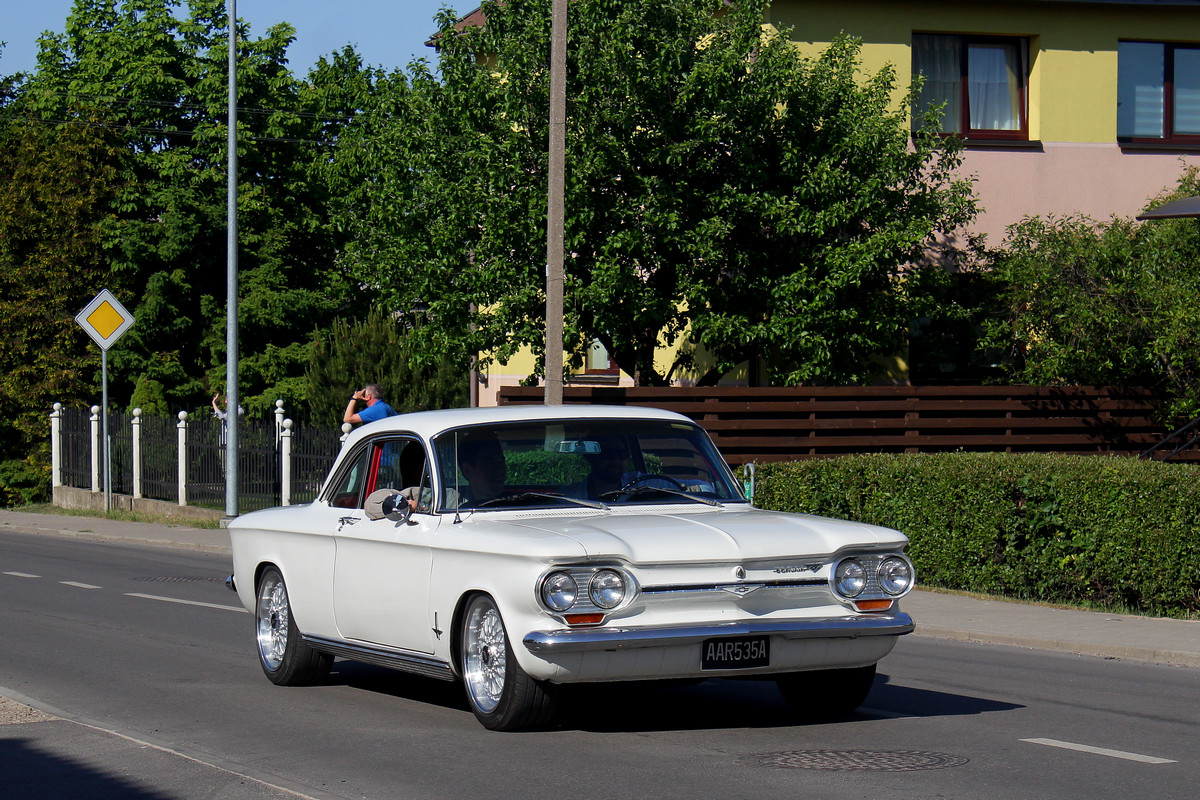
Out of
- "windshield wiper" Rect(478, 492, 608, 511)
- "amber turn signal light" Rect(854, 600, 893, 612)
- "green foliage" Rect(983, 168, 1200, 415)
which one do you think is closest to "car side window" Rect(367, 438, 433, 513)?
"windshield wiper" Rect(478, 492, 608, 511)

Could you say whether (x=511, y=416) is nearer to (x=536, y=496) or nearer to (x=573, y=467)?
(x=573, y=467)

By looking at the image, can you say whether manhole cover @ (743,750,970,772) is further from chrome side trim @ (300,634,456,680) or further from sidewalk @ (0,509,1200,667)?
sidewalk @ (0,509,1200,667)

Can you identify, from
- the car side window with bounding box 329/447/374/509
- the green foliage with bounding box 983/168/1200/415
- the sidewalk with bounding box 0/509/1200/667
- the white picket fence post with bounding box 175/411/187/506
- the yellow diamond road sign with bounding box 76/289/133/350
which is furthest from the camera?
the white picket fence post with bounding box 175/411/187/506

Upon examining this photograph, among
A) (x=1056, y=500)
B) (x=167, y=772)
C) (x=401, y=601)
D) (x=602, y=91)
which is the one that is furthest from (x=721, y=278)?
(x=167, y=772)

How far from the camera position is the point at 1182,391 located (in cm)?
2166

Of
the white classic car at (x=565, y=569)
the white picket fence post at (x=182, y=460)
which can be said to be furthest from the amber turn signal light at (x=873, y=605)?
the white picket fence post at (x=182, y=460)

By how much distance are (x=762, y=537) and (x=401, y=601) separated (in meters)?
2.06

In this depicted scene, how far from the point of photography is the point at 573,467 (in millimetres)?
8531

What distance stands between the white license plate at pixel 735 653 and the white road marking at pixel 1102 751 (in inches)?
57.8

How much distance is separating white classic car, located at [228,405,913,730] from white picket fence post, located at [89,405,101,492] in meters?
24.2

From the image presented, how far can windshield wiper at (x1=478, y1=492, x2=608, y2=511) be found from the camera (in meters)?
8.26

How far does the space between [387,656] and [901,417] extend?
1439 cm

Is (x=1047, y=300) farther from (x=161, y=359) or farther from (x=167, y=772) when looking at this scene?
(x=161, y=359)

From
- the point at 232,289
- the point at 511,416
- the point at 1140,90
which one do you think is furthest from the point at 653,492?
the point at 1140,90
